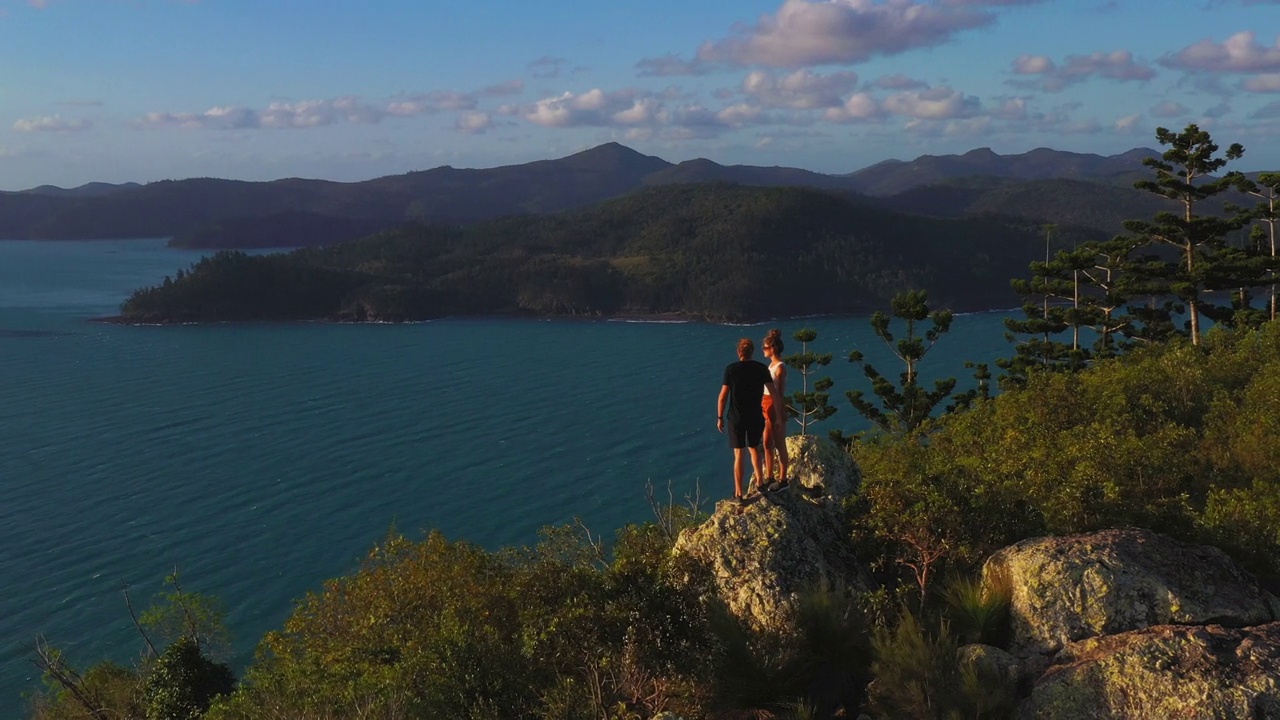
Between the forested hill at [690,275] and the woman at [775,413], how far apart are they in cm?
12187

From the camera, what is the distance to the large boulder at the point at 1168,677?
22.7 ft

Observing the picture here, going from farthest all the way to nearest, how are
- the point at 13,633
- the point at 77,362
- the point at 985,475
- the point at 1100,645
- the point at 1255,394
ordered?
the point at 77,362
the point at 13,633
the point at 1255,394
the point at 985,475
the point at 1100,645

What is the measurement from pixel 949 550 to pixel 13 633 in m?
41.4

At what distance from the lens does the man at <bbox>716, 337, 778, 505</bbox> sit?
406 inches

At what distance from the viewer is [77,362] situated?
98875 millimetres

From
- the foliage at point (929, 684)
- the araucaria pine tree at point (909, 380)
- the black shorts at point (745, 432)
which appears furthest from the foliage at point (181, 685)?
the araucaria pine tree at point (909, 380)

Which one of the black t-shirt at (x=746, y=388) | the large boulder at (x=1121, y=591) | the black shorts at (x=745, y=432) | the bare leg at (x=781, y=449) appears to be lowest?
the large boulder at (x=1121, y=591)

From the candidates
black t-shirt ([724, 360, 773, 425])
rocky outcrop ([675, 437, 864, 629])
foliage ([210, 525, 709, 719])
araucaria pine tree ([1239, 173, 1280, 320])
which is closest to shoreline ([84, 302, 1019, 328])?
araucaria pine tree ([1239, 173, 1280, 320])

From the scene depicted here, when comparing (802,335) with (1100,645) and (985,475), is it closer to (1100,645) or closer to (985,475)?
(985,475)

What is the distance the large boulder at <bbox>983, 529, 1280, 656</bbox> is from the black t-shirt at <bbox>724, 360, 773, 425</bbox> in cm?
324

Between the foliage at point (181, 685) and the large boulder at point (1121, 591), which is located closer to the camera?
the large boulder at point (1121, 591)

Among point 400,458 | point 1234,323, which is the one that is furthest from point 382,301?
point 1234,323

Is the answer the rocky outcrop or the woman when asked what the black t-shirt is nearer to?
the woman

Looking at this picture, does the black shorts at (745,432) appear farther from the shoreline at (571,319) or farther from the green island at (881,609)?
the shoreline at (571,319)
